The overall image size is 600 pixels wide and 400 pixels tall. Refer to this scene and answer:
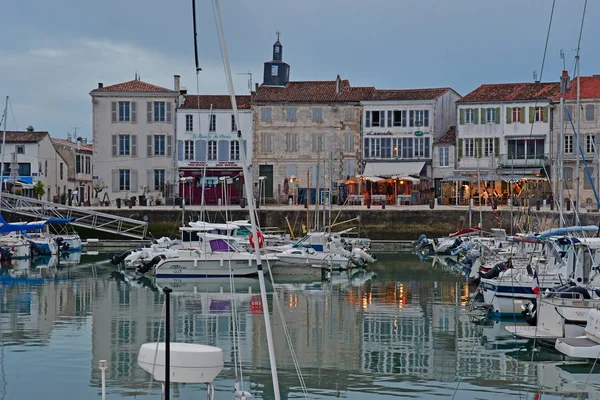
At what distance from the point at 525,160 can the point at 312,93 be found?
52.4ft

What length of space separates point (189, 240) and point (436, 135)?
30576 mm

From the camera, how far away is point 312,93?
7038 cm

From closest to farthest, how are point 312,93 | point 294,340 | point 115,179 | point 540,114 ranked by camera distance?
point 294,340 → point 540,114 → point 115,179 → point 312,93

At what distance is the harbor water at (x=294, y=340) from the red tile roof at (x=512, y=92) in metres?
30.3

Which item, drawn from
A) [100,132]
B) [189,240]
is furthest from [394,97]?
[189,240]

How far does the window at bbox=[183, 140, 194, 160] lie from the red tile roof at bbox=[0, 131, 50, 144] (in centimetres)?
1149

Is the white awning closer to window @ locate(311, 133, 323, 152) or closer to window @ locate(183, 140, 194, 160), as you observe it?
window @ locate(311, 133, 323, 152)

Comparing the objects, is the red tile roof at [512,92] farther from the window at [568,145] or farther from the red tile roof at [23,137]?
the red tile roof at [23,137]

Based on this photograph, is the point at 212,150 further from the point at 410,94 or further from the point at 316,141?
the point at 410,94

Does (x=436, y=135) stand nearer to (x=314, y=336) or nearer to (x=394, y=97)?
(x=394, y=97)

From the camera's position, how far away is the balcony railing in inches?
2584

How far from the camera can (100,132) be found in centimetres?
7019

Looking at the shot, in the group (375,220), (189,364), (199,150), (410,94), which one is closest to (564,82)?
(410,94)

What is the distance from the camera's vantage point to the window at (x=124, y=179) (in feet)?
229
